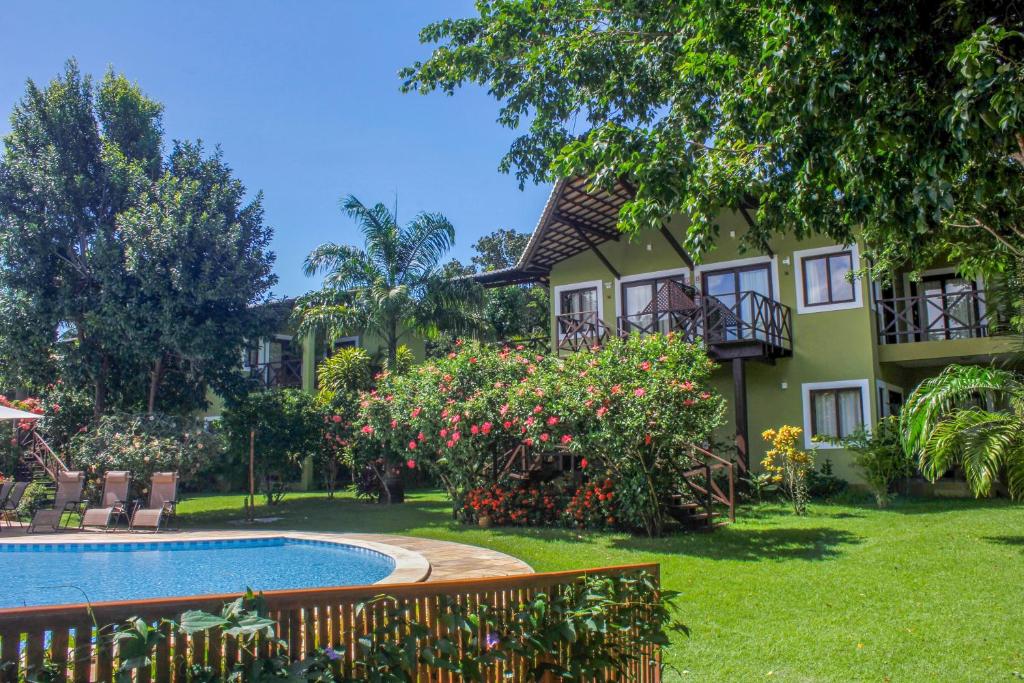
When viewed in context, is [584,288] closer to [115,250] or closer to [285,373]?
[115,250]

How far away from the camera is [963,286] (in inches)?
717

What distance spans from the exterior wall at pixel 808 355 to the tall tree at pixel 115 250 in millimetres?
9074

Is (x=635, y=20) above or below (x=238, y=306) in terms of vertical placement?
above

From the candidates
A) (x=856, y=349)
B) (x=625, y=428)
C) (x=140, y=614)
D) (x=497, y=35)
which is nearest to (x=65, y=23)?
(x=497, y=35)

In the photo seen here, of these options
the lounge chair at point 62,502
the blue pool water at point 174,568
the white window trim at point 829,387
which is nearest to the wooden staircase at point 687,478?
the blue pool water at point 174,568

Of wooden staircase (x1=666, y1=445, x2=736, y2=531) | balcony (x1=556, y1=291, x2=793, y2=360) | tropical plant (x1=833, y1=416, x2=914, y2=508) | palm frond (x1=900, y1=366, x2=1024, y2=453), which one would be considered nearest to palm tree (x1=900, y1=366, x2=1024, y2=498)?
palm frond (x1=900, y1=366, x2=1024, y2=453)

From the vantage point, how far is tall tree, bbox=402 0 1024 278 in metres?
5.38

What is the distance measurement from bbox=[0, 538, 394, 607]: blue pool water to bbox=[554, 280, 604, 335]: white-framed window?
10347mm

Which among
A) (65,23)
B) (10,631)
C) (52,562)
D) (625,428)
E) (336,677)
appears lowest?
(52,562)

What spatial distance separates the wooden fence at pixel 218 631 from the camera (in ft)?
7.85

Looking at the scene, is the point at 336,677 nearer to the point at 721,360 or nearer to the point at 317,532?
the point at 317,532

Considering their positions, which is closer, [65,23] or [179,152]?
[65,23]

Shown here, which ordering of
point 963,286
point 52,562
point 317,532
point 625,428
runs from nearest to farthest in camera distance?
point 625,428 < point 52,562 < point 317,532 < point 963,286

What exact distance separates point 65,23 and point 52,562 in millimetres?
7608
